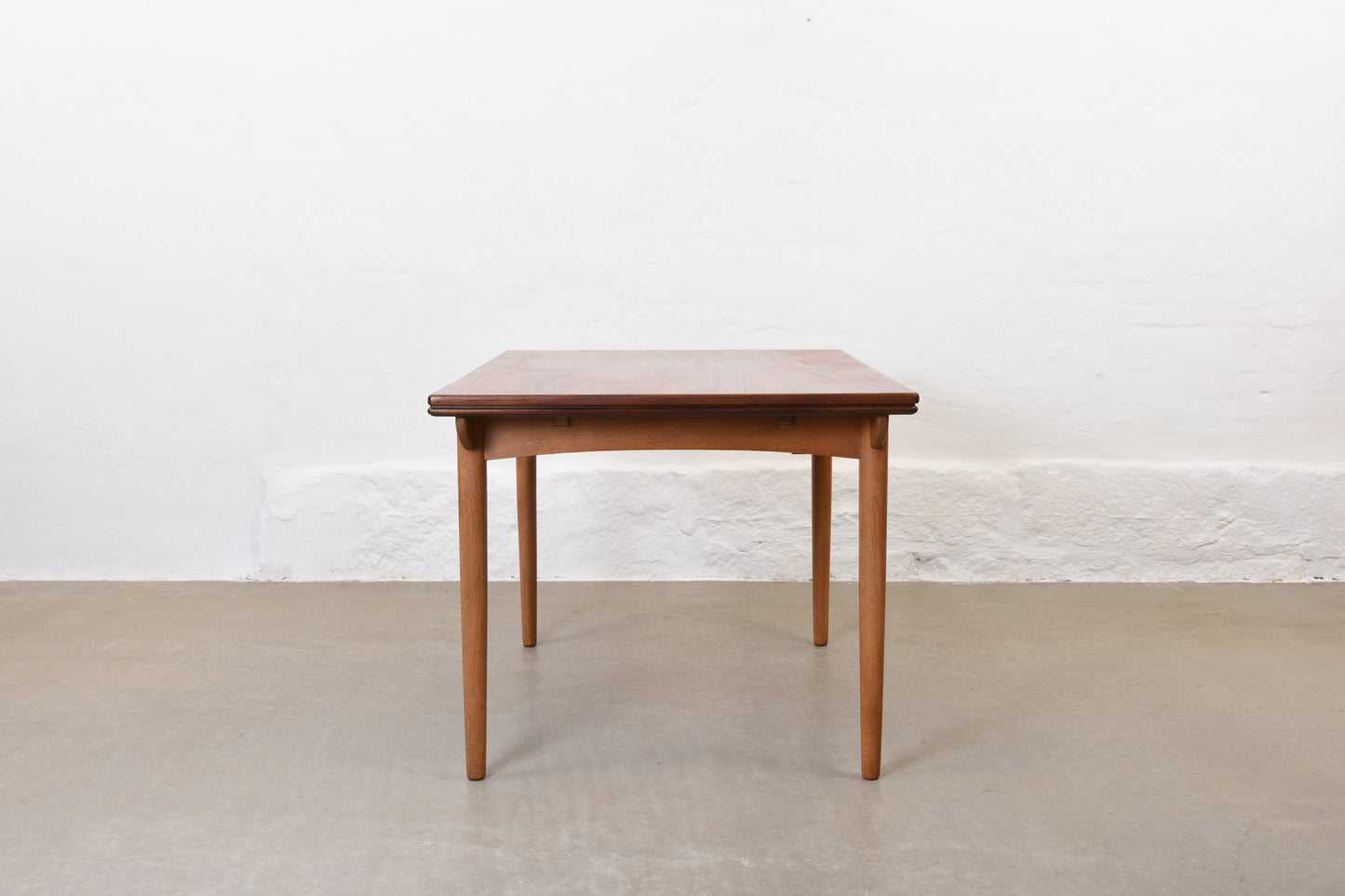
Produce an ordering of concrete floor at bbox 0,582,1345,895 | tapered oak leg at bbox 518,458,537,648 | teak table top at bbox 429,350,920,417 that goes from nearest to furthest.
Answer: concrete floor at bbox 0,582,1345,895 < teak table top at bbox 429,350,920,417 < tapered oak leg at bbox 518,458,537,648

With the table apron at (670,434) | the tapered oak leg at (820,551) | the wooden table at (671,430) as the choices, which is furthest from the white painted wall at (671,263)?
the table apron at (670,434)

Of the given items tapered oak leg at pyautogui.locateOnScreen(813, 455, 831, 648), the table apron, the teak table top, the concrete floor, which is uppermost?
the teak table top

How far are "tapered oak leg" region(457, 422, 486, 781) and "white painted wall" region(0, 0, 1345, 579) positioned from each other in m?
1.23

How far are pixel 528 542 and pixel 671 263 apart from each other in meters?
0.96

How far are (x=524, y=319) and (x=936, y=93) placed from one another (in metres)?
1.28

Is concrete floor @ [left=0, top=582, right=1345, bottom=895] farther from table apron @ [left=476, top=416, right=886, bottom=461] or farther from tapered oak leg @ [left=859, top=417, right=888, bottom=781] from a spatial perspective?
table apron @ [left=476, top=416, right=886, bottom=461]

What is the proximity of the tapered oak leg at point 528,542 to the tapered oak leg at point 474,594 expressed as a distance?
56 cm

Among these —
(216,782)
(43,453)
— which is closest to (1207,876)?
(216,782)

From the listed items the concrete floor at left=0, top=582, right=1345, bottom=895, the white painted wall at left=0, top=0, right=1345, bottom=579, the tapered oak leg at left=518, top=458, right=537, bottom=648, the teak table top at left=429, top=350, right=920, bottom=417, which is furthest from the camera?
the white painted wall at left=0, top=0, right=1345, bottom=579

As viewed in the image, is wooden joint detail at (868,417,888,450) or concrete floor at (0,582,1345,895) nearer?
concrete floor at (0,582,1345,895)

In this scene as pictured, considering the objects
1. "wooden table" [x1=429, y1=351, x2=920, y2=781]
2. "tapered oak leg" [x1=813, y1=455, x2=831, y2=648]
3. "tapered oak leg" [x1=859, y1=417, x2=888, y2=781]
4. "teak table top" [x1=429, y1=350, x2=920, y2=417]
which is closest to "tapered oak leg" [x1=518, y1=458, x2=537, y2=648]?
"teak table top" [x1=429, y1=350, x2=920, y2=417]

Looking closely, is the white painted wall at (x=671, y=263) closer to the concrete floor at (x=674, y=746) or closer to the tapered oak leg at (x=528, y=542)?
the concrete floor at (x=674, y=746)

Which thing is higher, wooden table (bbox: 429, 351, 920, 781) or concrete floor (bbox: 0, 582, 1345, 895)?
wooden table (bbox: 429, 351, 920, 781)

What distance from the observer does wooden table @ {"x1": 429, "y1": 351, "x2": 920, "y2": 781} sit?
5.59 feet
